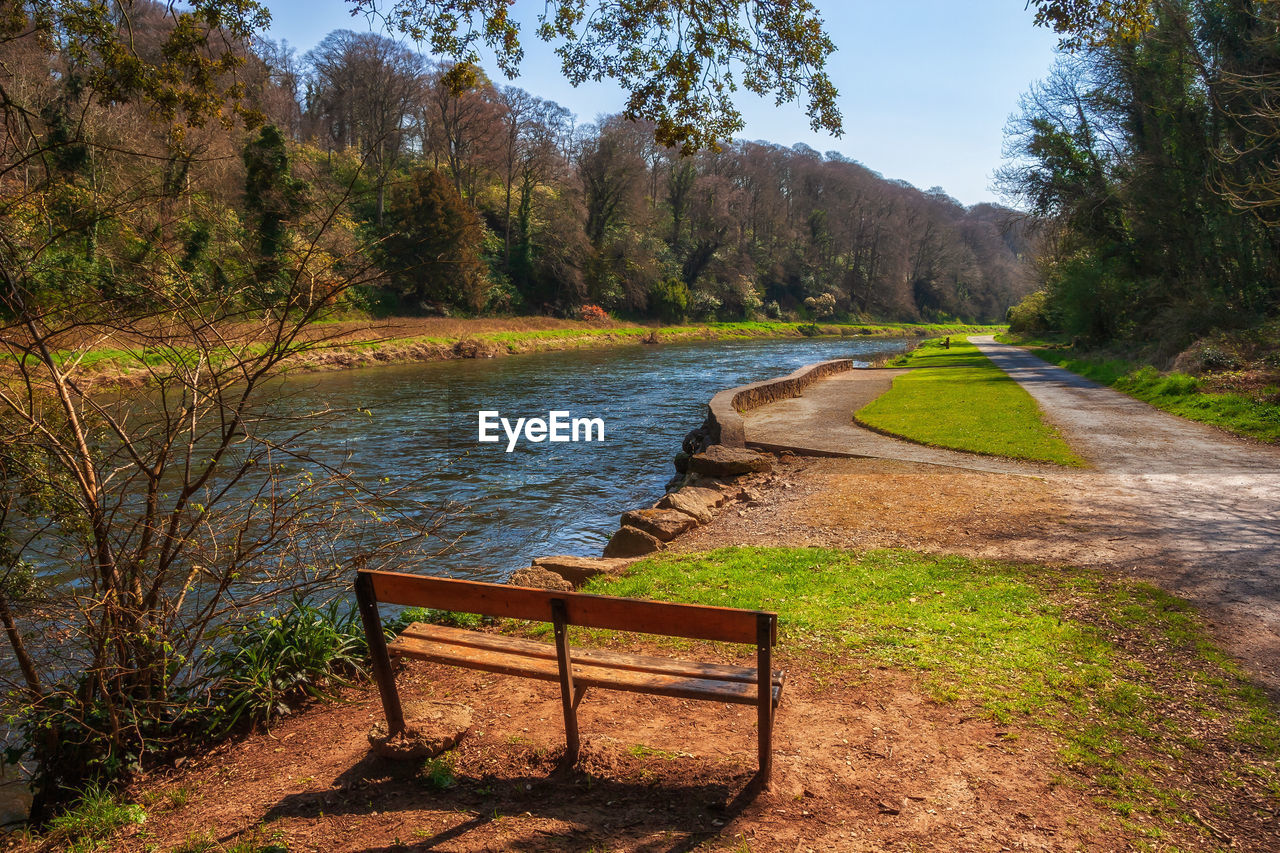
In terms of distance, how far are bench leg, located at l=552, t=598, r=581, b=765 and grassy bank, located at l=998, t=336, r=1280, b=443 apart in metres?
12.8

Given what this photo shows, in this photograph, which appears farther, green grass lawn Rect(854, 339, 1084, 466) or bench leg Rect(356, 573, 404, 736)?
green grass lawn Rect(854, 339, 1084, 466)

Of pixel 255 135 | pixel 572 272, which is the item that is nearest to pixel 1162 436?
pixel 255 135

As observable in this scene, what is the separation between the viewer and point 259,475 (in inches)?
457

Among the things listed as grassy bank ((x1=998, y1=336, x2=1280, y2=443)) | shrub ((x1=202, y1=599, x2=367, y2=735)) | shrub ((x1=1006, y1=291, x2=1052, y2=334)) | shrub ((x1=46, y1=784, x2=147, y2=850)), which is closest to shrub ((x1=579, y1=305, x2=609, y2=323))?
shrub ((x1=1006, y1=291, x2=1052, y2=334))

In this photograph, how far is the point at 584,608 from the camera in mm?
3479

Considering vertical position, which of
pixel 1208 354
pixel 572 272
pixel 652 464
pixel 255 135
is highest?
pixel 255 135

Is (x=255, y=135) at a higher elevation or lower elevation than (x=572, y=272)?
higher

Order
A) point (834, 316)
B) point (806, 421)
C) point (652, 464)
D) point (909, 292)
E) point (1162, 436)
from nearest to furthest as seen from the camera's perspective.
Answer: point (1162, 436)
point (652, 464)
point (806, 421)
point (834, 316)
point (909, 292)

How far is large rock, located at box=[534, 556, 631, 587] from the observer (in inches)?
287

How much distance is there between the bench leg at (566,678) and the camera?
3504 millimetres

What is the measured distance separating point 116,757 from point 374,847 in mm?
2014

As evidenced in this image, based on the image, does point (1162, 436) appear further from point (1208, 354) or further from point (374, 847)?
point (374, 847)

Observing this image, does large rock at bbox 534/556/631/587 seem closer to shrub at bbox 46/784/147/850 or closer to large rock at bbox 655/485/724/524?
large rock at bbox 655/485/724/524

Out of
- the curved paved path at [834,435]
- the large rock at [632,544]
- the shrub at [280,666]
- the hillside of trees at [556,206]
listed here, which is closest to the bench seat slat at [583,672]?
the shrub at [280,666]
